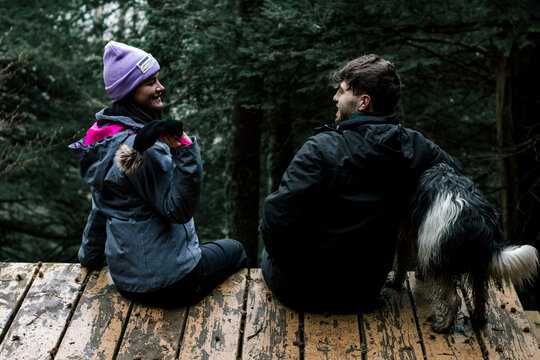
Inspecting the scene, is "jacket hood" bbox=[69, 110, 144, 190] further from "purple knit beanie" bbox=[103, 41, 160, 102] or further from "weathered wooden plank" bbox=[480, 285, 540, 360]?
"weathered wooden plank" bbox=[480, 285, 540, 360]

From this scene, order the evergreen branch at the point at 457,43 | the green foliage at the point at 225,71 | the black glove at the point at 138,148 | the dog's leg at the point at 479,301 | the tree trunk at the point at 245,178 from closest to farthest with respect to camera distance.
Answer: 1. the black glove at the point at 138,148
2. the dog's leg at the point at 479,301
3. the green foliage at the point at 225,71
4. the evergreen branch at the point at 457,43
5. the tree trunk at the point at 245,178

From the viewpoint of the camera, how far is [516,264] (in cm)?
290

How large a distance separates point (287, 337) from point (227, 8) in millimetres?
6013

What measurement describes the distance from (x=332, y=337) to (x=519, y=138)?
436cm

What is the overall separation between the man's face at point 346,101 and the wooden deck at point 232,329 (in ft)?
3.84

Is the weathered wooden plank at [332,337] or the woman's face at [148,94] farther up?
the woman's face at [148,94]

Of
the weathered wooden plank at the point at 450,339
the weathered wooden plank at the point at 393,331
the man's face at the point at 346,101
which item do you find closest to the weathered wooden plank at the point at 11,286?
the weathered wooden plank at the point at 393,331

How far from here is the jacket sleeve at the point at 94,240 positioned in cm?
354

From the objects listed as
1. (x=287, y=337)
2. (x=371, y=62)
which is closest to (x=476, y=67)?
(x=371, y=62)

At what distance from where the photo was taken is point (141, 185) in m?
3.07

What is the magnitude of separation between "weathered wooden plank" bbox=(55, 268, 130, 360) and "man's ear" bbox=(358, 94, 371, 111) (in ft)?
5.85

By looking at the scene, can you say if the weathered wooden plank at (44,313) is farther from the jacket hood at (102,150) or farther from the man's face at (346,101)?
the man's face at (346,101)

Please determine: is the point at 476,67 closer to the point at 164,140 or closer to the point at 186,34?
the point at 186,34

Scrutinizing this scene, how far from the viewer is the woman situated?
302 cm
